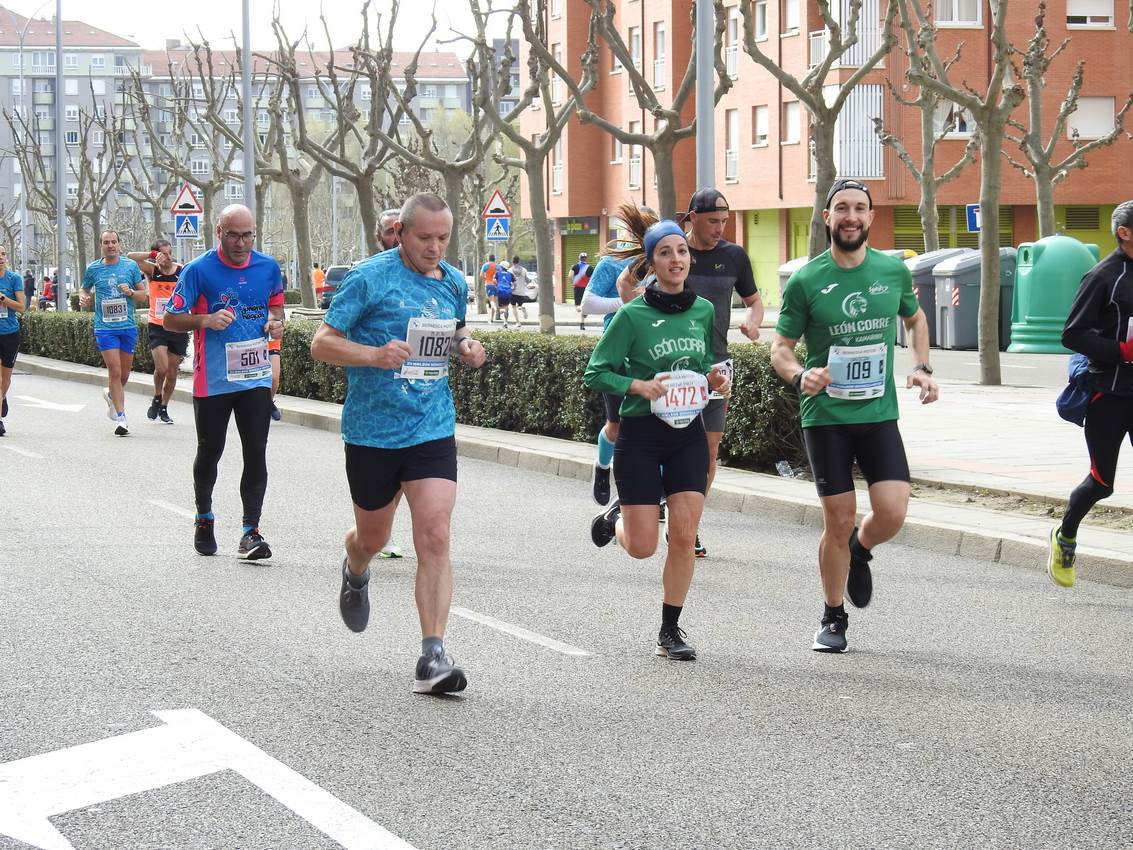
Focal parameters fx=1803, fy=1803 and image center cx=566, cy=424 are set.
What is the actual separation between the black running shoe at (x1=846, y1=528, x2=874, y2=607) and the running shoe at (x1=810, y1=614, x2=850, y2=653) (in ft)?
0.81

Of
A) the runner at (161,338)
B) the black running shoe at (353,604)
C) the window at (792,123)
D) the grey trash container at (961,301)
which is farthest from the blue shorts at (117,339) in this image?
the window at (792,123)

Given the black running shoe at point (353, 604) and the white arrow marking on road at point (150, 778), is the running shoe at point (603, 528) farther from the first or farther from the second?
the white arrow marking on road at point (150, 778)

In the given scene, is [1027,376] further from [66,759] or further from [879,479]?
[66,759]

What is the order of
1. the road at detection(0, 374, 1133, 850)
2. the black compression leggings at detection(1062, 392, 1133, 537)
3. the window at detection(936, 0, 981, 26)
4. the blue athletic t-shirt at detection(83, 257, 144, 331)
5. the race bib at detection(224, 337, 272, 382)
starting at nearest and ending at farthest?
the road at detection(0, 374, 1133, 850)
the black compression leggings at detection(1062, 392, 1133, 537)
the race bib at detection(224, 337, 272, 382)
the blue athletic t-shirt at detection(83, 257, 144, 331)
the window at detection(936, 0, 981, 26)

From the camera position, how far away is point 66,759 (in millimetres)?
5297

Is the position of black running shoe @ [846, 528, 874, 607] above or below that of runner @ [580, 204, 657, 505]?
below

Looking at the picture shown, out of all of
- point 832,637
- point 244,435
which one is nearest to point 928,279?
point 244,435

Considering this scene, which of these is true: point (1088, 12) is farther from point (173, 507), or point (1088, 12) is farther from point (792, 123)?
point (173, 507)

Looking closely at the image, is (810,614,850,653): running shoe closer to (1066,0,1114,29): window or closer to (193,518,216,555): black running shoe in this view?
(193,518,216,555): black running shoe

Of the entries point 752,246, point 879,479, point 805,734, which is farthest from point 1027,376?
point 752,246

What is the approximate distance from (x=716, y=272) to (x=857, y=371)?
226cm

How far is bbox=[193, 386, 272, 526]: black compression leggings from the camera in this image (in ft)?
31.5

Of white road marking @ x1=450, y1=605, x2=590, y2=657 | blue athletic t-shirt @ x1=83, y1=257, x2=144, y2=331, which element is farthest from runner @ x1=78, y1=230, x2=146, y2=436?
white road marking @ x1=450, y1=605, x2=590, y2=657

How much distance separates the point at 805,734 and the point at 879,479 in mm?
1586
